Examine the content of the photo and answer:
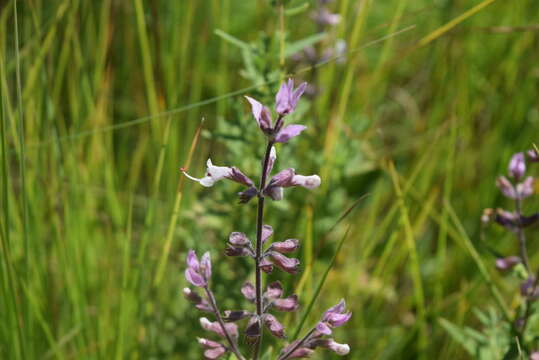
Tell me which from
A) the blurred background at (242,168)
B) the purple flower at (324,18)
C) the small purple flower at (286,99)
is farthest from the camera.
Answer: the purple flower at (324,18)

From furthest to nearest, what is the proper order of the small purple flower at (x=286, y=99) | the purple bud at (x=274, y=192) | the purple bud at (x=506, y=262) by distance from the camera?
the purple bud at (x=506, y=262), the purple bud at (x=274, y=192), the small purple flower at (x=286, y=99)

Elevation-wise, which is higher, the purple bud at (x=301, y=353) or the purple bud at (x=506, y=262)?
the purple bud at (x=301, y=353)

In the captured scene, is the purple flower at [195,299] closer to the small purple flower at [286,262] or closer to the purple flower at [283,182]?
the small purple flower at [286,262]

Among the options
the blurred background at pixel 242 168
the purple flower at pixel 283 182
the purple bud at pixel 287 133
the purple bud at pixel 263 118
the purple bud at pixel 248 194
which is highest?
the purple bud at pixel 263 118

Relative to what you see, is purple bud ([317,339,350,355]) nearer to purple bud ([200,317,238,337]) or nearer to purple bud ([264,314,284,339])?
purple bud ([264,314,284,339])

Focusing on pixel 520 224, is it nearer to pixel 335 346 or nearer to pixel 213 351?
pixel 335 346

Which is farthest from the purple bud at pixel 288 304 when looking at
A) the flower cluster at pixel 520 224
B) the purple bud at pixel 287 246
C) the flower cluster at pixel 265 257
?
the flower cluster at pixel 520 224

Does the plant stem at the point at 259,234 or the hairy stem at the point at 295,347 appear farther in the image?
the hairy stem at the point at 295,347
